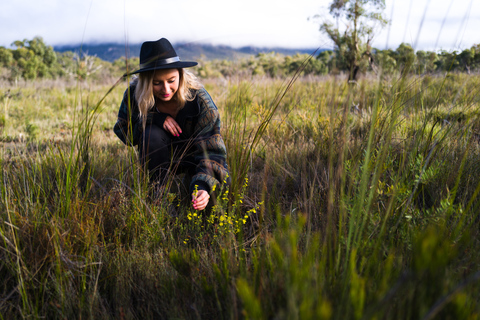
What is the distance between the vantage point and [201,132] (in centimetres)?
235

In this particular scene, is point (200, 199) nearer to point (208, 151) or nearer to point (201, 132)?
point (208, 151)

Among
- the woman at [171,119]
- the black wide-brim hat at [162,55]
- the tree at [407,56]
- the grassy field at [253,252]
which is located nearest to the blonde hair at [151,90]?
the woman at [171,119]

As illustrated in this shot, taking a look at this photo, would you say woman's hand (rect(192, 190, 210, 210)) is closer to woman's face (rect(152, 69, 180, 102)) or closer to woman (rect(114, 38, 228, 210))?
woman (rect(114, 38, 228, 210))

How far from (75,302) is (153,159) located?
1.34 m

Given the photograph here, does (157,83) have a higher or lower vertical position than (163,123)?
higher

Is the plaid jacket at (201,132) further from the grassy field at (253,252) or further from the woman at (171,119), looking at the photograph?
the grassy field at (253,252)

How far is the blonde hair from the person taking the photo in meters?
2.31

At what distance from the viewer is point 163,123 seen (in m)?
2.52

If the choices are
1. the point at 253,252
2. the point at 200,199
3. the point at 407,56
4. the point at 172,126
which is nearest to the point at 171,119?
the point at 172,126

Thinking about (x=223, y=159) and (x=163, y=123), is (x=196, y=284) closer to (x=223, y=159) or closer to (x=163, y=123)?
(x=223, y=159)

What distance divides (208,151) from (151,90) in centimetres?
66

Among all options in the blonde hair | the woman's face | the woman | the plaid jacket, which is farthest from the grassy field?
the woman's face

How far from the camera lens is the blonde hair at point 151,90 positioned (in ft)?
7.59

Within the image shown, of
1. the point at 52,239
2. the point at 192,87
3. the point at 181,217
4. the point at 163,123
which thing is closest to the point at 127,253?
the point at 52,239
